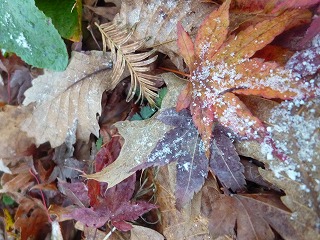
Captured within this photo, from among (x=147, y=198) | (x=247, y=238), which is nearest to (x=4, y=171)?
(x=147, y=198)

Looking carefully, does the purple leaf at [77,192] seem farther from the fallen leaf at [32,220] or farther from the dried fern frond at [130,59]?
the dried fern frond at [130,59]

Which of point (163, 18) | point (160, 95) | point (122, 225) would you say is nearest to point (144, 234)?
point (122, 225)

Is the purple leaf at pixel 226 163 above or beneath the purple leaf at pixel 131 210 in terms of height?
Result: above

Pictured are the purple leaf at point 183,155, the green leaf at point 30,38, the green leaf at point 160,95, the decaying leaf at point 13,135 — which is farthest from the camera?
the decaying leaf at point 13,135

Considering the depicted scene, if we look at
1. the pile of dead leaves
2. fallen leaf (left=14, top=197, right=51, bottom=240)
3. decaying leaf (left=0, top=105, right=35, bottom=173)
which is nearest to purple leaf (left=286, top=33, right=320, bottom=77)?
the pile of dead leaves

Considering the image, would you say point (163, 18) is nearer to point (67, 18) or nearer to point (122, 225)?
point (67, 18)

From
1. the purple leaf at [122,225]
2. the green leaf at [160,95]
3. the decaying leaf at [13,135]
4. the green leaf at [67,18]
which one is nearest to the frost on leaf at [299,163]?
the green leaf at [160,95]

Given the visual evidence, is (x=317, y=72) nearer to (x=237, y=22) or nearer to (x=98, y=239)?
(x=237, y=22)

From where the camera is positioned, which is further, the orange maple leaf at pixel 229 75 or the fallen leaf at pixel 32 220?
the fallen leaf at pixel 32 220
